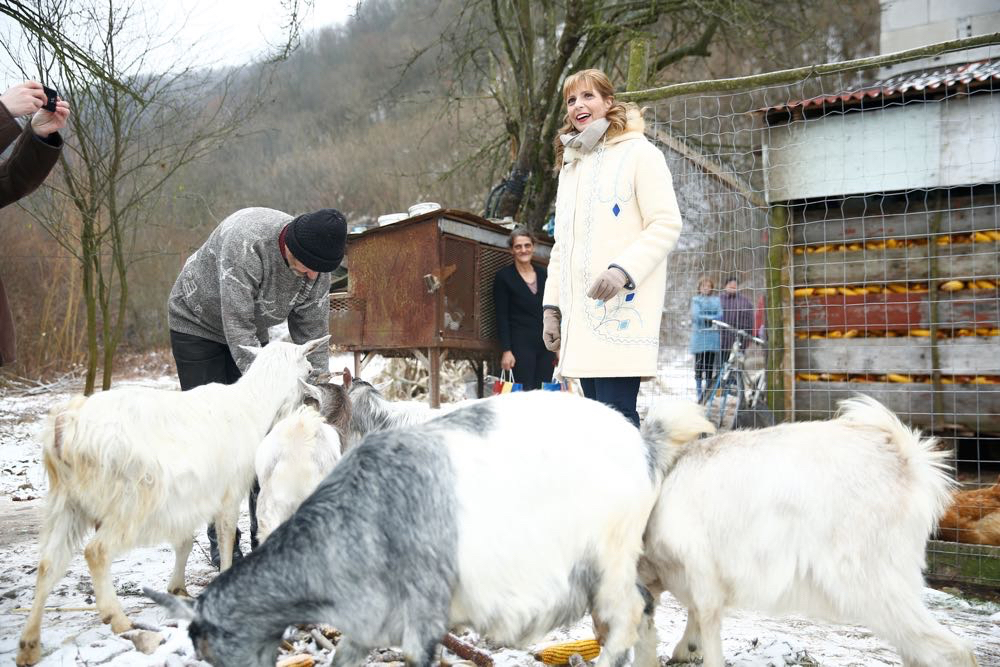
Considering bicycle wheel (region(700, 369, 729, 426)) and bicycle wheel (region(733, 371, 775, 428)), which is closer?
bicycle wheel (region(733, 371, 775, 428))

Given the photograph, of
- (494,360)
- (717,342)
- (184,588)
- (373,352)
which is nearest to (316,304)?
(184,588)

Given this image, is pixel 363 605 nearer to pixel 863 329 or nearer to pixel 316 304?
pixel 316 304

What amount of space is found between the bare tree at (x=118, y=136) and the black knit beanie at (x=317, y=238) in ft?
15.0

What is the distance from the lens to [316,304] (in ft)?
13.2

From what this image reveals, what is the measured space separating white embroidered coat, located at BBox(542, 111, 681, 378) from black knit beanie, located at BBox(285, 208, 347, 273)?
1133 millimetres

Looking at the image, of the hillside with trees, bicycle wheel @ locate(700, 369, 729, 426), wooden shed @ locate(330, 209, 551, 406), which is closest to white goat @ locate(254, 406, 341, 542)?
wooden shed @ locate(330, 209, 551, 406)

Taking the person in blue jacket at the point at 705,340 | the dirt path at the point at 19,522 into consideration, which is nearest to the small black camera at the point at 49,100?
the dirt path at the point at 19,522

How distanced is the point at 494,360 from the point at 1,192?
4.94m

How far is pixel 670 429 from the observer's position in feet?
7.70

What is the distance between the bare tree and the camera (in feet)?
24.6

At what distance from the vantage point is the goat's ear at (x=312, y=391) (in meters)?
3.50

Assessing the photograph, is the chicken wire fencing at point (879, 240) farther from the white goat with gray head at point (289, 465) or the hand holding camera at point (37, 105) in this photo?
the hand holding camera at point (37, 105)

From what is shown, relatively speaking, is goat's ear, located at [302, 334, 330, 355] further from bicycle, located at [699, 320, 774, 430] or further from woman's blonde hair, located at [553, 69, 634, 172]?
bicycle, located at [699, 320, 774, 430]

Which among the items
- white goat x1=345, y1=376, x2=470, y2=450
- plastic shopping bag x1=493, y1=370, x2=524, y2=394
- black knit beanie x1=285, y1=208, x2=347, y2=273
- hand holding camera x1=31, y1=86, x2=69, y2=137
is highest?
hand holding camera x1=31, y1=86, x2=69, y2=137
